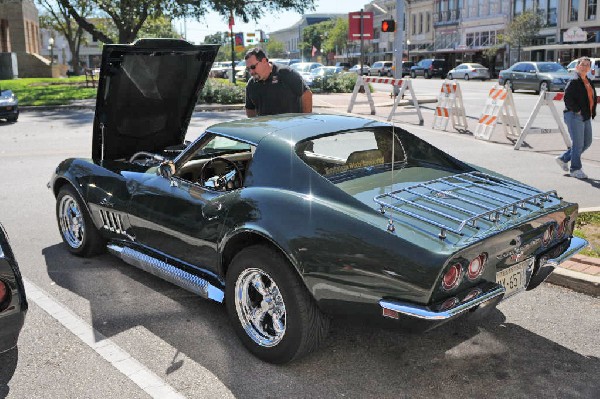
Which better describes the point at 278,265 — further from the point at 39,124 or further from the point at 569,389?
the point at 39,124

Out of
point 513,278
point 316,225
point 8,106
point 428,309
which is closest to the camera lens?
point 428,309

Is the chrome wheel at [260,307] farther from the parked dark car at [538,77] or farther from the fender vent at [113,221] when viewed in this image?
the parked dark car at [538,77]

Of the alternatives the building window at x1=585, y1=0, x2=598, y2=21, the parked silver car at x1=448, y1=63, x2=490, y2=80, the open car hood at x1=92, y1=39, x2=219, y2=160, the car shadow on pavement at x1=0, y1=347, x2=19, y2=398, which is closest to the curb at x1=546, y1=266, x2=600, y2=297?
the open car hood at x1=92, y1=39, x2=219, y2=160

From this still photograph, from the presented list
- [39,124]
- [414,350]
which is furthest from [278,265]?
[39,124]

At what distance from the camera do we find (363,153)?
439 cm

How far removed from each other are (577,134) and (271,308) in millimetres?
7079

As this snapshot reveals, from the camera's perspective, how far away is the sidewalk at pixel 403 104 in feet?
15.8

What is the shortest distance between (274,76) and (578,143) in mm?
5065

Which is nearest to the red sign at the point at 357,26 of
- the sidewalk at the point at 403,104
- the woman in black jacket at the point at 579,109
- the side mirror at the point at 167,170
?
the sidewalk at the point at 403,104

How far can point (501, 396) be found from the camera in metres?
3.34

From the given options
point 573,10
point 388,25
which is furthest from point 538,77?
point 573,10

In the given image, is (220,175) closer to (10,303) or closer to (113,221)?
(113,221)

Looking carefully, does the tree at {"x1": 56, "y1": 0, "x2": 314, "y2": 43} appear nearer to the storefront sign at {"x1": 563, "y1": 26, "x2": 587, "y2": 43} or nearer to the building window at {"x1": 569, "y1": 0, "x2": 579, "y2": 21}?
the storefront sign at {"x1": 563, "y1": 26, "x2": 587, "y2": 43}

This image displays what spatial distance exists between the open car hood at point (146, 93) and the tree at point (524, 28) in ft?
165
